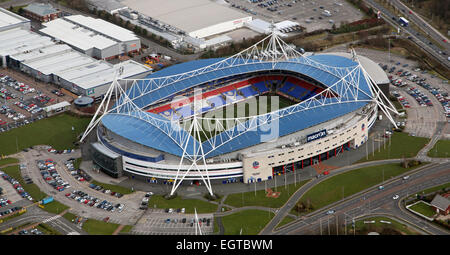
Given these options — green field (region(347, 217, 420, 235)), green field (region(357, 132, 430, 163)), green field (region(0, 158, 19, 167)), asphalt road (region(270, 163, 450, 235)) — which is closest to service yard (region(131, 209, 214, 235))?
asphalt road (region(270, 163, 450, 235))

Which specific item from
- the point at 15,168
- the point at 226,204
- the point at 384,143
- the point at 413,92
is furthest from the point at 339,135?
the point at 15,168

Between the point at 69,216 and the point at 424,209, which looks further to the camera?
the point at 69,216

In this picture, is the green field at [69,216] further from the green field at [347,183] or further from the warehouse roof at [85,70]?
the warehouse roof at [85,70]

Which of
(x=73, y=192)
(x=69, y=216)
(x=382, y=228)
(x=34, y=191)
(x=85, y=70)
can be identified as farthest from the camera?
(x=85, y=70)

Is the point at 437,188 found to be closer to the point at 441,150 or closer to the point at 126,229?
the point at 441,150

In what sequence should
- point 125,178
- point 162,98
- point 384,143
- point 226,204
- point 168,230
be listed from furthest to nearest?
1. point 162,98
2. point 384,143
3. point 125,178
4. point 226,204
5. point 168,230

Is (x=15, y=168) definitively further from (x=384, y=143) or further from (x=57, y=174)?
(x=384, y=143)

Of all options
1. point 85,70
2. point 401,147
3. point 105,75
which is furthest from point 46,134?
point 401,147

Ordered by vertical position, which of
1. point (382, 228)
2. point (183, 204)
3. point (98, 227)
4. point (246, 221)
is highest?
point (382, 228)
